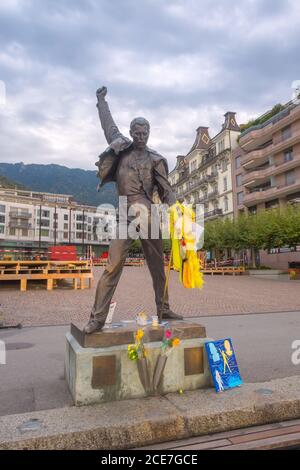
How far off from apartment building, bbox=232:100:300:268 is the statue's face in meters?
32.5

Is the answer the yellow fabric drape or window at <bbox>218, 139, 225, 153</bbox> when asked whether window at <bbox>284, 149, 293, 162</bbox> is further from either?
the yellow fabric drape

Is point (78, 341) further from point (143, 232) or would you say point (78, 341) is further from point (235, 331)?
point (235, 331)

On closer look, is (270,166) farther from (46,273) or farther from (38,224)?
Result: (38,224)

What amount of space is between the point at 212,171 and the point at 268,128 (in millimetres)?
14226

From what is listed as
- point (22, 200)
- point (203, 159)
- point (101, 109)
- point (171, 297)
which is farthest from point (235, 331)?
point (22, 200)

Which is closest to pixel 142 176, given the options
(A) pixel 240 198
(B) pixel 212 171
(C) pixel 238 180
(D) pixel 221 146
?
(A) pixel 240 198

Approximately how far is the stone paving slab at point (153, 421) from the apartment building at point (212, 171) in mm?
43728

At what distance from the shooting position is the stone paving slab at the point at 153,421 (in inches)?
105

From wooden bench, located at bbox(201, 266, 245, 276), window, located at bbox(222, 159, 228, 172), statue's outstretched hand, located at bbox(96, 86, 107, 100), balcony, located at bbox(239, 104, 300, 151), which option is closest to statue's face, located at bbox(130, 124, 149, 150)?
statue's outstretched hand, located at bbox(96, 86, 107, 100)

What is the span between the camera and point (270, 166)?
3809 centimetres

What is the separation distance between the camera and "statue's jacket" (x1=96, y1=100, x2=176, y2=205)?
4.23 meters

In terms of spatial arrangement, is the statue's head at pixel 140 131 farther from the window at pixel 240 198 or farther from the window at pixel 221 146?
the window at pixel 221 146

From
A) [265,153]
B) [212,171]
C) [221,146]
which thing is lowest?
[265,153]

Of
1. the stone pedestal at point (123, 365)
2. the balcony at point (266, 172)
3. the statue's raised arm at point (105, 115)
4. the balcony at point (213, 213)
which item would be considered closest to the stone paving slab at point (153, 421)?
the stone pedestal at point (123, 365)
